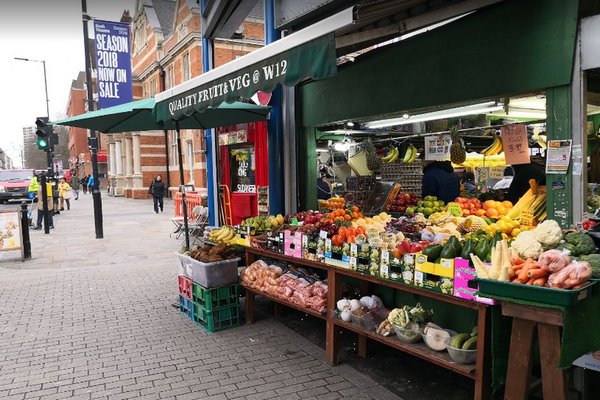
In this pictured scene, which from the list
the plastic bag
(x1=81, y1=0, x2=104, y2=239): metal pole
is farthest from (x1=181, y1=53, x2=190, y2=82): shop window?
the plastic bag

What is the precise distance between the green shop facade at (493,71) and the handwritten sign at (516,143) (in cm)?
57

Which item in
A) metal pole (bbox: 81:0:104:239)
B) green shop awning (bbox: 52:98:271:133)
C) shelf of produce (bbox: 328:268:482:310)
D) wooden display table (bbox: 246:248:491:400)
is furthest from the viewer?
metal pole (bbox: 81:0:104:239)

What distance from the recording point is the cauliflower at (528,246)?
9.61 feet

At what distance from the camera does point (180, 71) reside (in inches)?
1014

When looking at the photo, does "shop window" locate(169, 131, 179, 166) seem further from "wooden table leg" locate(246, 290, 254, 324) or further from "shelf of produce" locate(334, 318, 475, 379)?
"shelf of produce" locate(334, 318, 475, 379)

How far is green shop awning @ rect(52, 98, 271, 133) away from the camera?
6.45 meters

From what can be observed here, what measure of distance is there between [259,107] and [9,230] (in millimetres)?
6648

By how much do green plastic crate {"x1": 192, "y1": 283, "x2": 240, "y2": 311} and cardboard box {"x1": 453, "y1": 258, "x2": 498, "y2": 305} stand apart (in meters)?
3.08

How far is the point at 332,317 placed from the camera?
14.7 ft

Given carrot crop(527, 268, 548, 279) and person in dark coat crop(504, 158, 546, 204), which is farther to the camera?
person in dark coat crop(504, 158, 546, 204)

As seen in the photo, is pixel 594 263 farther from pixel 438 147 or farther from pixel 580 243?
pixel 438 147

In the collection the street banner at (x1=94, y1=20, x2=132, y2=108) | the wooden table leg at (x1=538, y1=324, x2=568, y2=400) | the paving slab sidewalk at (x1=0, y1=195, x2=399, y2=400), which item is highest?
the street banner at (x1=94, y1=20, x2=132, y2=108)

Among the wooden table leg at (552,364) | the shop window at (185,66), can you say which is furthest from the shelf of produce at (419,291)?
the shop window at (185,66)

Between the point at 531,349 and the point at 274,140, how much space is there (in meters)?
5.66
